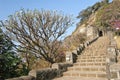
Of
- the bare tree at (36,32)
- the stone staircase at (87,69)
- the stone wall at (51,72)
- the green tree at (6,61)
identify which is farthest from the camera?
the bare tree at (36,32)

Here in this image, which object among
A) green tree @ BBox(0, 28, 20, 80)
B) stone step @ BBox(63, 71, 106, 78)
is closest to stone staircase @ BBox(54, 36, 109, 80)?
stone step @ BBox(63, 71, 106, 78)

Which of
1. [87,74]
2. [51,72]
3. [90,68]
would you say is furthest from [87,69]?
[51,72]

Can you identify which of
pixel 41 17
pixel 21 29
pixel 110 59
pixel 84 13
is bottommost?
pixel 110 59

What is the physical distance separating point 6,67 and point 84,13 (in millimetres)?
50374

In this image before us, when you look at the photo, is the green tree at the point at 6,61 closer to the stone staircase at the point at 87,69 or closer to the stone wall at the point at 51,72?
the stone wall at the point at 51,72

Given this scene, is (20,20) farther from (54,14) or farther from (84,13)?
(84,13)

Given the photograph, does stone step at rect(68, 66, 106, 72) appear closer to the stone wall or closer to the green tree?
the stone wall

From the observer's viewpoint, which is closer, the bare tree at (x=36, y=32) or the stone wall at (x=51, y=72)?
the stone wall at (x=51, y=72)

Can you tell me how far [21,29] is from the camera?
2072 cm

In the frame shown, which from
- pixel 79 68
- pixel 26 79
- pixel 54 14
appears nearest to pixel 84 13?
pixel 54 14

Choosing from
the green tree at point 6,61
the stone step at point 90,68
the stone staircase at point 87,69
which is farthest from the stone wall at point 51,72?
the green tree at point 6,61

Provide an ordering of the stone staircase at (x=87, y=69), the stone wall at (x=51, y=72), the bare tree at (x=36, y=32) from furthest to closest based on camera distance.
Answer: the bare tree at (x=36, y=32) → the stone staircase at (x=87, y=69) → the stone wall at (x=51, y=72)

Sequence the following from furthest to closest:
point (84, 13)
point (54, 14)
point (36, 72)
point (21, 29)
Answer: point (84, 13)
point (54, 14)
point (21, 29)
point (36, 72)

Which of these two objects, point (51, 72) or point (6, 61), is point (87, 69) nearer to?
point (51, 72)
